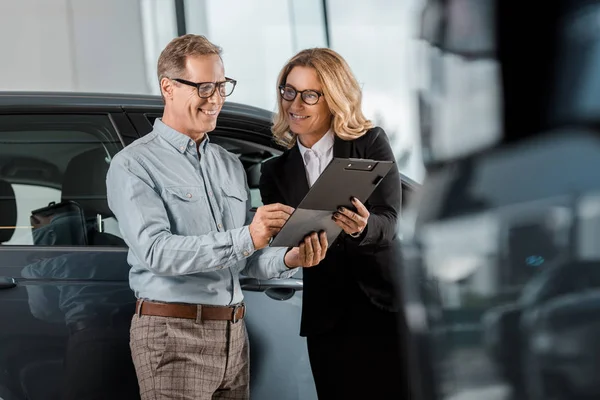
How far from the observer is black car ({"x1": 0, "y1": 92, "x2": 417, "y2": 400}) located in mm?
2439

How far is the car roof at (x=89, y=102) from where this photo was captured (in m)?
2.64

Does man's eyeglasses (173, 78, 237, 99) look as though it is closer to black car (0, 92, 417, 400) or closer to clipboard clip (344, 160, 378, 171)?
clipboard clip (344, 160, 378, 171)

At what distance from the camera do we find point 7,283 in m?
2.41

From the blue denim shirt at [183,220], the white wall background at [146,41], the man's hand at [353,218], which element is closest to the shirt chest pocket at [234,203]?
the blue denim shirt at [183,220]

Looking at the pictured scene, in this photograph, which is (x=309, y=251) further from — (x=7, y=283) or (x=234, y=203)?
(x=7, y=283)

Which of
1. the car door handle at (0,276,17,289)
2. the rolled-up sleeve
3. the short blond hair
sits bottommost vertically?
the car door handle at (0,276,17,289)

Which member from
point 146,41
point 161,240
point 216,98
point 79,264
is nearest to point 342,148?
point 216,98

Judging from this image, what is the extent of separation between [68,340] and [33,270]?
21cm

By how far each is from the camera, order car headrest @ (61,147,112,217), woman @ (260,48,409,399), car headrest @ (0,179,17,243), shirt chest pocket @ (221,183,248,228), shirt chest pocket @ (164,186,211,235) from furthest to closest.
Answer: car headrest @ (61,147,112,217)
car headrest @ (0,179,17,243)
woman @ (260,48,409,399)
shirt chest pocket @ (221,183,248,228)
shirt chest pocket @ (164,186,211,235)

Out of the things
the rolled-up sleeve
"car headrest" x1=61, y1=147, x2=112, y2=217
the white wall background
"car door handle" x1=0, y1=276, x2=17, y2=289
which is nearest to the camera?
the rolled-up sleeve

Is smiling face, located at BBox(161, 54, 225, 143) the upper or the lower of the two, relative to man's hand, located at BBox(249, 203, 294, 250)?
upper

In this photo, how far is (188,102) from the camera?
1922 mm

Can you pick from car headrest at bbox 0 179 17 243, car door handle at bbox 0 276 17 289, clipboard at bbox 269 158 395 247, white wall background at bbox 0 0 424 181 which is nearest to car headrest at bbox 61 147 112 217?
car headrest at bbox 0 179 17 243

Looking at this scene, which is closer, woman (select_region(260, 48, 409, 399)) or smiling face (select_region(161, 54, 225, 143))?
smiling face (select_region(161, 54, 225, 143))
